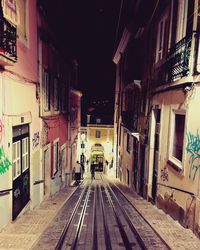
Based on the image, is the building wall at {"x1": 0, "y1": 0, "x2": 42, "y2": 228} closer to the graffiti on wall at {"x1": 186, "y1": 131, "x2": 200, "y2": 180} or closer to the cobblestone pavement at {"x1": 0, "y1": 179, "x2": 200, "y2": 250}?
the cobblestone pavement at {"x1": 0, "y1": 179, "x2": 200, "y2": 250}

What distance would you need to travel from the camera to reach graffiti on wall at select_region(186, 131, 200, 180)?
5.90 m

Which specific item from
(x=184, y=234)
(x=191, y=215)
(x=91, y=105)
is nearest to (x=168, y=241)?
(x=184, y=234)

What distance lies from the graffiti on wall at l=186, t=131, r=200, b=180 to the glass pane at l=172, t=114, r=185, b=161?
0.98 m

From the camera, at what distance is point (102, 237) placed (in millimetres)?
5621

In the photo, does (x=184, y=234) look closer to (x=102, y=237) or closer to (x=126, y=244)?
(x=126, y=244)

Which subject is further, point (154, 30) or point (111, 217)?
point (154, 30)

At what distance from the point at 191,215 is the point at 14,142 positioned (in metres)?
5.23

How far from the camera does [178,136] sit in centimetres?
764

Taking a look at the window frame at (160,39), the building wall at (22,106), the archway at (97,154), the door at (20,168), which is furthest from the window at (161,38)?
the archway at (97,154)

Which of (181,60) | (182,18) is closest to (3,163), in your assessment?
(181,60)

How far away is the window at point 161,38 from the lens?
9491mm

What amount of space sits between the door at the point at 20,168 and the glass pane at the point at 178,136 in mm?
5047

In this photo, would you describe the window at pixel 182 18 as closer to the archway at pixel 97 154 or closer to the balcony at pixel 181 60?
the balcony at pixel 181 60

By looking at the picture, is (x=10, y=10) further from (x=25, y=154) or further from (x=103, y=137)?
(x=103, y=137)
